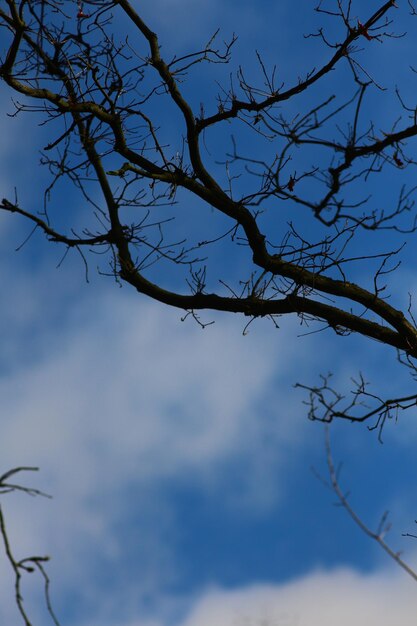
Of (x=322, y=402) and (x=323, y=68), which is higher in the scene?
(x=323, y=68)

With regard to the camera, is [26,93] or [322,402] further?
[26,93]

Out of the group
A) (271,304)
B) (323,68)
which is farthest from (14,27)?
(271,304)

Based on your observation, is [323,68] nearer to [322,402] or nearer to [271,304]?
[271,304]

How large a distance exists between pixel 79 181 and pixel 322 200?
261 cm

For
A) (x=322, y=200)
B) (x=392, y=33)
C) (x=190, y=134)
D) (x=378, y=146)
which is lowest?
(x=322, y=200)

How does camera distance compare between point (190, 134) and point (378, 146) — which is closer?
point (378, 146)

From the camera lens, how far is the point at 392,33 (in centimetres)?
572

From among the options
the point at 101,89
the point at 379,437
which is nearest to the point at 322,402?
the point at 379,437

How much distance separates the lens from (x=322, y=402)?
166 inches

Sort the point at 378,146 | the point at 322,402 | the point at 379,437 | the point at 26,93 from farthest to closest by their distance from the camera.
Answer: the point at 26,93
the point at 379,437
the point at 322,402
the point at 378,146

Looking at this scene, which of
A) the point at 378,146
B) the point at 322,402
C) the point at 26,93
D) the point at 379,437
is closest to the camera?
the point at 378,146

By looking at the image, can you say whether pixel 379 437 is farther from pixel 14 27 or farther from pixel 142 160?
pixel 14 27

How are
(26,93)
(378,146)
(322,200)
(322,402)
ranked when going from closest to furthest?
(322,200) < (378,146) < (322,402) < (26,93)

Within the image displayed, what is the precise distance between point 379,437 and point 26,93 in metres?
3.54
